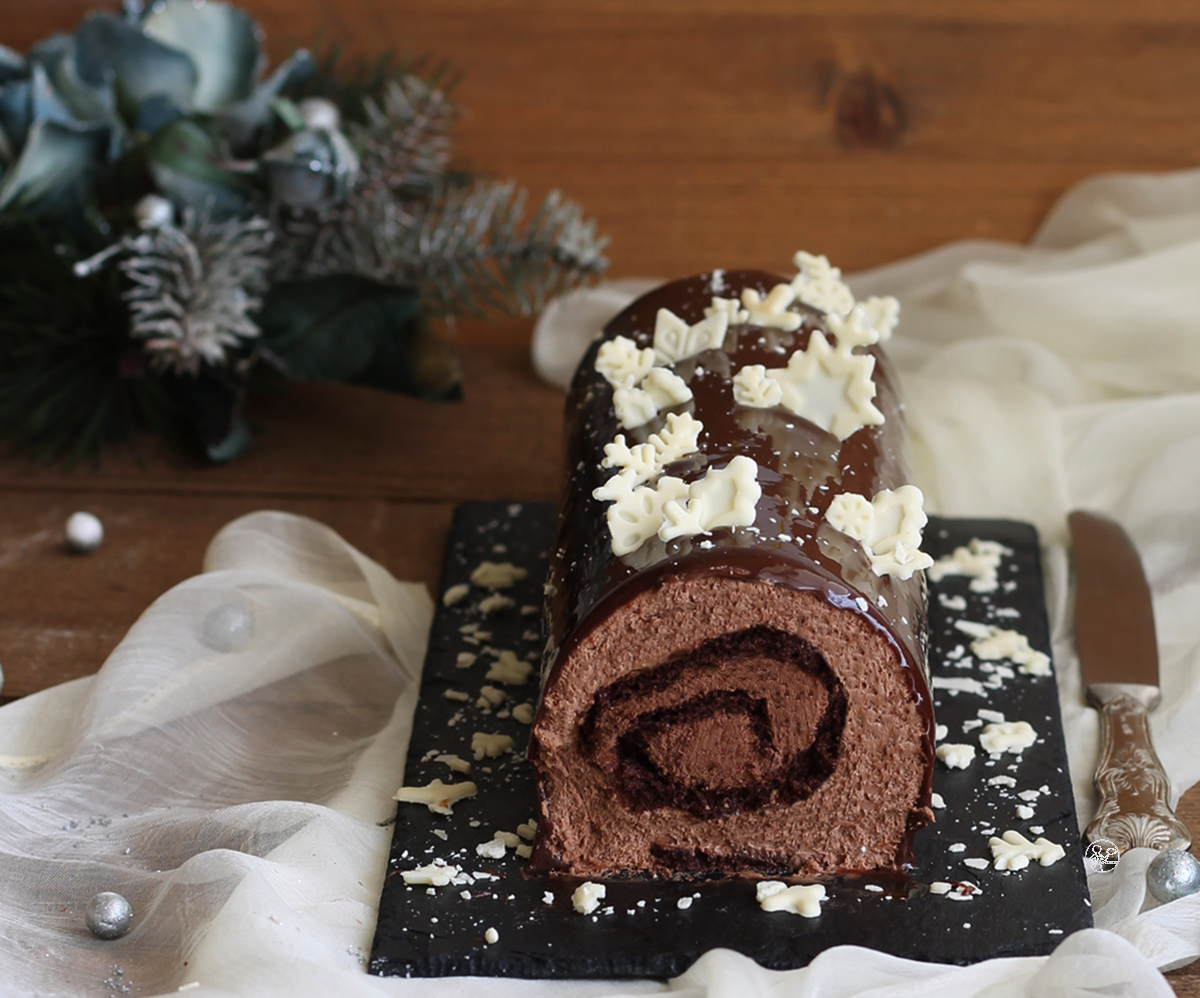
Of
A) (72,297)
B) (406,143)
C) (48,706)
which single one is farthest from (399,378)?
(48,706)

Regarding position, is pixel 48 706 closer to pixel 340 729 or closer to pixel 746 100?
pixel 340 729

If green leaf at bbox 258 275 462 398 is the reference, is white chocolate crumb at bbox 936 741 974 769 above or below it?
below

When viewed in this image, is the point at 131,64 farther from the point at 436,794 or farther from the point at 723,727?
the point at 723,727

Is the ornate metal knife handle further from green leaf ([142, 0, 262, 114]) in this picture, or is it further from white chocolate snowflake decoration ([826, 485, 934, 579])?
green leaf ([142, 0, 262, 114])

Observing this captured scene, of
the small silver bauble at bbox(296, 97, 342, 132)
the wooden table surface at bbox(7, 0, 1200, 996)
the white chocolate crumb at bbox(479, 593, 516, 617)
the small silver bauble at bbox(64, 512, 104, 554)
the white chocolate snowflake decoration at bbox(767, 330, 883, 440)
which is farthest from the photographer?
the wooden table surface at bbox(7, 0, 1200, 996)

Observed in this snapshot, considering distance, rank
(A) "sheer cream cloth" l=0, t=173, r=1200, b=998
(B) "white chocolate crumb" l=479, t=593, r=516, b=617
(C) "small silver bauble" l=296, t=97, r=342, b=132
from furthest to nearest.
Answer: (C) "small silver bauble" l=296, t=97, r=342, b=132
(B) "white chocolate crumb" l=479, t=593, r=516, b=617
(A) "sheer cream cloth" l=0, t=173, r=1200, b=998

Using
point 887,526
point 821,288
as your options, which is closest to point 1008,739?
point 887,526

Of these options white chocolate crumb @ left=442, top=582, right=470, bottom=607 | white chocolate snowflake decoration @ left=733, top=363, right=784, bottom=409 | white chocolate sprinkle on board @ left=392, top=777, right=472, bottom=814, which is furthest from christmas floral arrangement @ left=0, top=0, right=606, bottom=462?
white chocolate sprinkle on board @ left=392, top=777, right=472, bottom=814
